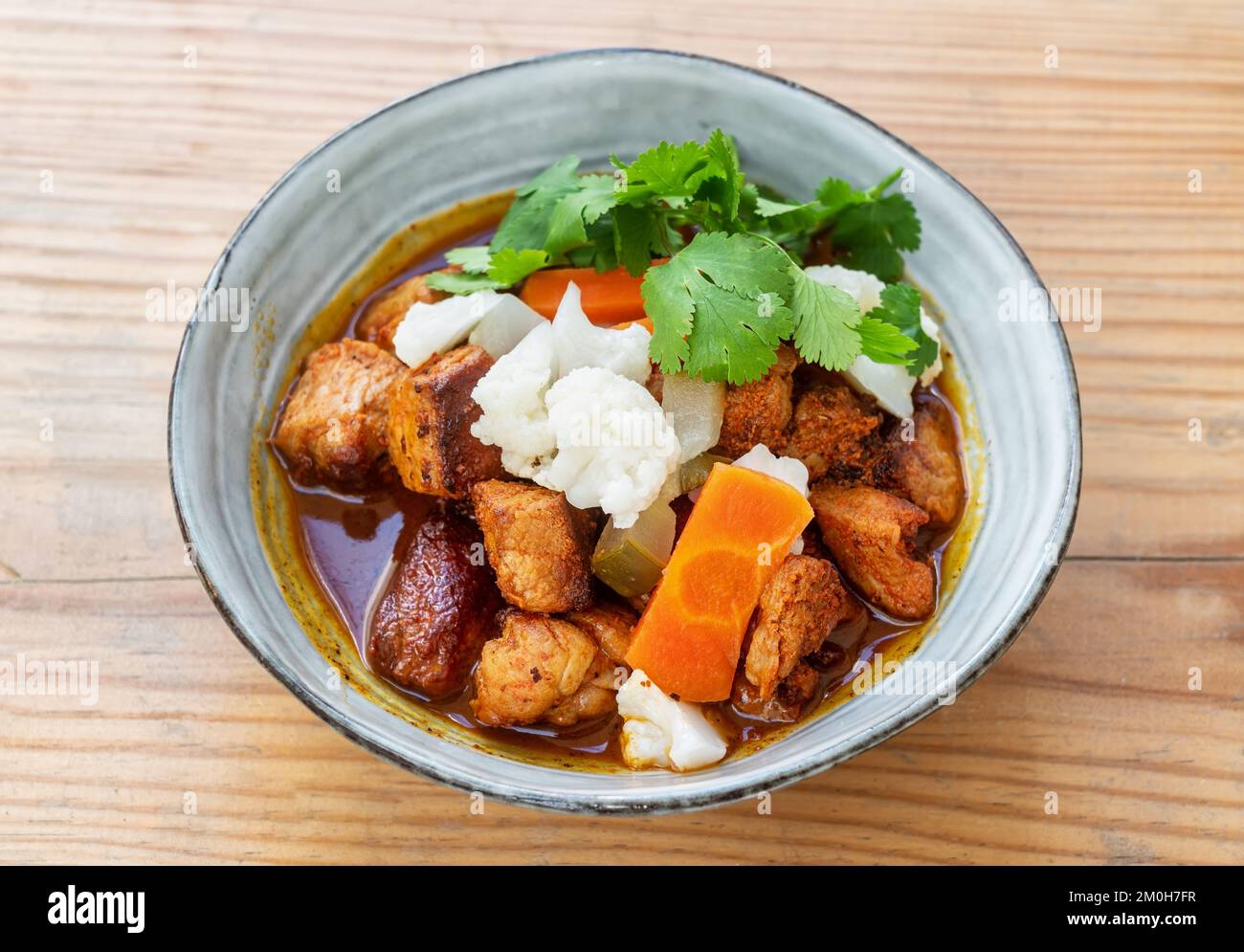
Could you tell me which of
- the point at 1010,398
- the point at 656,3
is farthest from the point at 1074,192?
the point at 656,3

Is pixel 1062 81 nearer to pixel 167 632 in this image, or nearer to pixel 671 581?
pixel 671 581

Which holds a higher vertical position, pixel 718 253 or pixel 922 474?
pixel 718 253

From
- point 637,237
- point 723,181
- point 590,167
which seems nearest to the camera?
point 723,181

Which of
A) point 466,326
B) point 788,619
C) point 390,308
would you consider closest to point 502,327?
point 466,326

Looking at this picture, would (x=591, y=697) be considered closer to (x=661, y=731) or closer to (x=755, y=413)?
(x=661, y=731)

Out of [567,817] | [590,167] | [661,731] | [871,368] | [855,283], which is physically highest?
[590,167]

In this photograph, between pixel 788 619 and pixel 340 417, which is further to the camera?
pixel 340 417

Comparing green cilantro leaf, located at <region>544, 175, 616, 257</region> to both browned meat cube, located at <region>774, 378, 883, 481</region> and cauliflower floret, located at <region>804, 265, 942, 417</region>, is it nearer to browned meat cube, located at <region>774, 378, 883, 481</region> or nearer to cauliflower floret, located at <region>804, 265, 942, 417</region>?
cauliflower floret, located at <region>804, 265, 942, 417</region>
